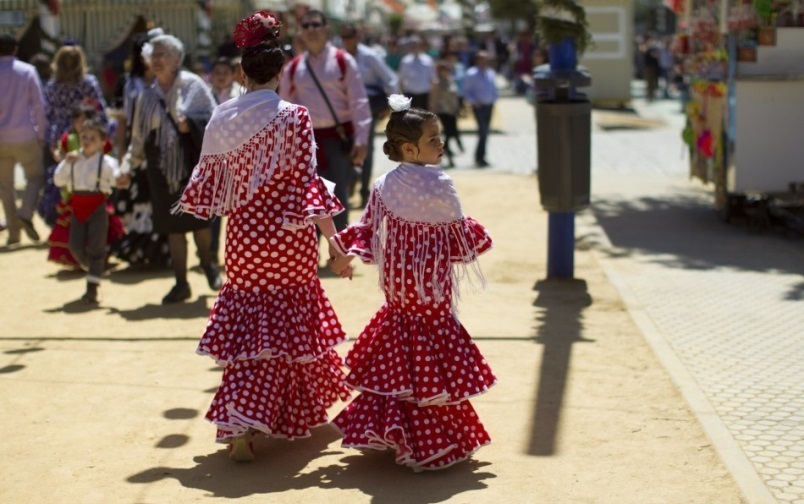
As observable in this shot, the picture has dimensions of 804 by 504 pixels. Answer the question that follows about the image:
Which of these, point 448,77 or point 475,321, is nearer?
point 475,321

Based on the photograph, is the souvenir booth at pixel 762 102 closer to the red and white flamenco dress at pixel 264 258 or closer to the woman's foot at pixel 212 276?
the woman's foot at pixel 212 276

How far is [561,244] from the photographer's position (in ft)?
29.8

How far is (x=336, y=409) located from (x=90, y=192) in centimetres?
349

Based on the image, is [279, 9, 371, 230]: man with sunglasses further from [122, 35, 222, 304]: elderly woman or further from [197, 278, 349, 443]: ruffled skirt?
[197, 278, 349, 443]: ruffled skirt

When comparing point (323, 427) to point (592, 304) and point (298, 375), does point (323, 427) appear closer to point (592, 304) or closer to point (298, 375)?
point (298, 375)

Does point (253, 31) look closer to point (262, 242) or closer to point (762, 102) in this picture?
point (262, 242)

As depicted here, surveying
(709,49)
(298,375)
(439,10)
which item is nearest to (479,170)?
(709,49)

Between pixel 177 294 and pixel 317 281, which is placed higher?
pixel 317 281

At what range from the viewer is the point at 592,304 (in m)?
8.52

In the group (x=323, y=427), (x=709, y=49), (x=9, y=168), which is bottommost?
(x=323, y=427)

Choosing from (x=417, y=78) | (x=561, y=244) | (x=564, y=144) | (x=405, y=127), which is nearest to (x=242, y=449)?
(x=405, y=127)

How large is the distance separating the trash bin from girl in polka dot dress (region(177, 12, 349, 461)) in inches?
142

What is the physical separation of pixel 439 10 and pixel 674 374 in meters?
50.6

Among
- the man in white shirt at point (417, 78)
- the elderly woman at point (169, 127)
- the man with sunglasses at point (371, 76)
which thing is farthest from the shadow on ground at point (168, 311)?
the man in white shirt at point (417, 78)
